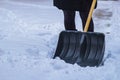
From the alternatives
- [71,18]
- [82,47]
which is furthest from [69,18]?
[82,47]

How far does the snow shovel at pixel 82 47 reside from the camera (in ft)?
15.2

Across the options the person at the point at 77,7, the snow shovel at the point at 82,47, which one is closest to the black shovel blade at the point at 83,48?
the snow shovel at the point at 82,47

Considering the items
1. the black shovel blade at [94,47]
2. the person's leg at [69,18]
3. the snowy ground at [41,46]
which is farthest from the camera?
the person's leg at [69,18]

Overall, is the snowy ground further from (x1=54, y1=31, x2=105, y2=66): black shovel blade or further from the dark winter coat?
the dark winter coat

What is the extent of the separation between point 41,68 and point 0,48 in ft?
3.69

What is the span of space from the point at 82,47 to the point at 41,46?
0.95m

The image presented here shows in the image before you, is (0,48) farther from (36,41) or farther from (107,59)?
(107,59)

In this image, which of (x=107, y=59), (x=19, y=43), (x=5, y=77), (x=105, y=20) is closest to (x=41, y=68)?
(x=5, y=77)

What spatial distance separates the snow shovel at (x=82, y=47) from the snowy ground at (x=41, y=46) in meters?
0.14

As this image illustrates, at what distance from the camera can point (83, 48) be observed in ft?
15.4

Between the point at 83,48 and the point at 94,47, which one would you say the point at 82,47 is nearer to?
the point at 83,48

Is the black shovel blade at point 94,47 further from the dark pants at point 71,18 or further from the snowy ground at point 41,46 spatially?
the dark pants at point 71,18

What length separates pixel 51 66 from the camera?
4266 millimetres

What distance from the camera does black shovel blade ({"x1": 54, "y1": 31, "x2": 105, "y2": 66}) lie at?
15.2ft
